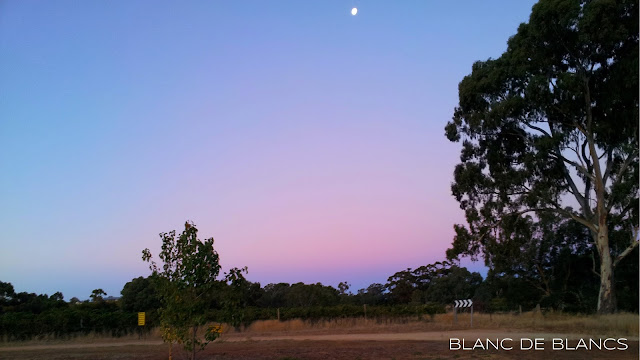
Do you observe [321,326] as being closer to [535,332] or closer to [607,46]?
[535,332]

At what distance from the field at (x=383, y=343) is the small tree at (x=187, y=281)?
2.66 meters

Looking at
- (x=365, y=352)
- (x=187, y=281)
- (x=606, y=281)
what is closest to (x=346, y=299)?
(x=606, y=281)

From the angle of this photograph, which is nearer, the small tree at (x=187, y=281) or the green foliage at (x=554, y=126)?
the small tree at (x=187, y=281)

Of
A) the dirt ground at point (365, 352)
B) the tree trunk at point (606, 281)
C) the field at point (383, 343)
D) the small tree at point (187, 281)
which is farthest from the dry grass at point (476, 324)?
the small tree at point (187, 281)

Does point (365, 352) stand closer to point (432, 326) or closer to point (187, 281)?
point (187, 281)

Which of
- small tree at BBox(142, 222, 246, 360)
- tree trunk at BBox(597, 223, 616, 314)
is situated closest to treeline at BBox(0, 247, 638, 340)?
small tree at BBox(142, 222, 246, 360)

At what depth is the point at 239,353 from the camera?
18.1 metres

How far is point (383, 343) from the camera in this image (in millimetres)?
20312

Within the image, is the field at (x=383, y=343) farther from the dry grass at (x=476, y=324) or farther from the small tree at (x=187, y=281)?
the small tree at (x=187, y=281)

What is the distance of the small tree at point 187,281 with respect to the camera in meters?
11.8

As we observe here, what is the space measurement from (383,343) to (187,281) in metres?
10.7

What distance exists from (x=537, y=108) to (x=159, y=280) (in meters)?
25.4

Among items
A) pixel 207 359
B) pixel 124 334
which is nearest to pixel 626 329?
pixel 207 359

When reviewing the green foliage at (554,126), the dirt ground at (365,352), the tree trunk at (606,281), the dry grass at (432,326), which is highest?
the green foliage at (554,126)
